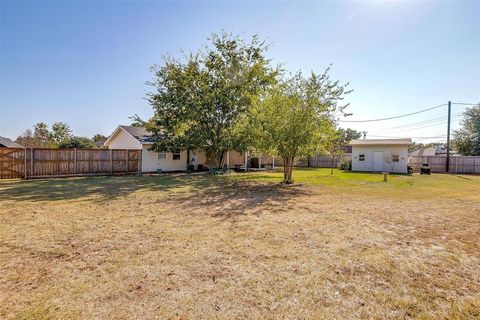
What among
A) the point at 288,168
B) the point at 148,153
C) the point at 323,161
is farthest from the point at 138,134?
the point at 323,161

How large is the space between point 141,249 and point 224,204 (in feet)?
13.5

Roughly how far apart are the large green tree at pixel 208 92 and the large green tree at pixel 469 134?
2660cm

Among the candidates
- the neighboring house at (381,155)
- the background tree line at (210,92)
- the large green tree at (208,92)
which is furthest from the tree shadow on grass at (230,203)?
the neighboring house at (381,155)

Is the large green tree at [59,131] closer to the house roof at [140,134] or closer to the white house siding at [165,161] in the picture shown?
the house roof at [140,134]

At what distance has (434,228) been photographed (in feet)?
18.6

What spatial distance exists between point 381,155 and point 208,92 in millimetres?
16889

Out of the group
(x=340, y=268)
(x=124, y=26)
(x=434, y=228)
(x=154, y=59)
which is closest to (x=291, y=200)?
(x=434, y=228)

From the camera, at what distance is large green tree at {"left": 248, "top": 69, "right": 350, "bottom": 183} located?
12.3 meters

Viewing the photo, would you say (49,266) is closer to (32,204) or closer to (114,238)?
(114,238)

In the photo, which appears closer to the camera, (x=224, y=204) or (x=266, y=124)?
(x=224, y=204)

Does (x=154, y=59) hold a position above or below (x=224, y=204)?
above

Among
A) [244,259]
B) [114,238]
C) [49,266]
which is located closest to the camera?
[49,266]

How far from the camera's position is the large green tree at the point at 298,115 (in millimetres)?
12281

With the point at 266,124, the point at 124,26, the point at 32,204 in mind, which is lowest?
the point at 32,204
